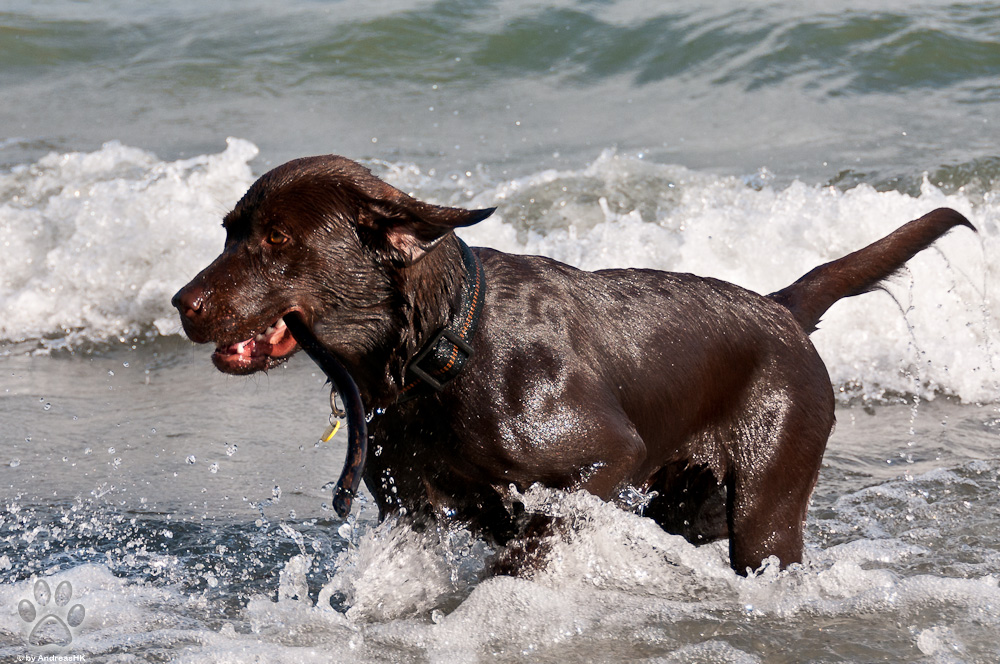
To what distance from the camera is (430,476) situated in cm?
322

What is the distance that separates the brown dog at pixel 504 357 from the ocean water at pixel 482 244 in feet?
0.64

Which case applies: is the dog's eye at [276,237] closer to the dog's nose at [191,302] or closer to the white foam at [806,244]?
the dog's nose at [191,302]

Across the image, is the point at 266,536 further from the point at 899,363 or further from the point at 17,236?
the point at 17,236

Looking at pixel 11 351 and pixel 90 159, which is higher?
pixel 90 159

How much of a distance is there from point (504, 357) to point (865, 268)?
1505 mm

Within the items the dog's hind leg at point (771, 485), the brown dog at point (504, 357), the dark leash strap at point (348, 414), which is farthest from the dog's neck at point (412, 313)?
the dog's hind leg at point (771, 485)

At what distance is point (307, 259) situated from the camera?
3025mm

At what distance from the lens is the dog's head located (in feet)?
9.76

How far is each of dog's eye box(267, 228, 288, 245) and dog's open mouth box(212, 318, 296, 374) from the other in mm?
216

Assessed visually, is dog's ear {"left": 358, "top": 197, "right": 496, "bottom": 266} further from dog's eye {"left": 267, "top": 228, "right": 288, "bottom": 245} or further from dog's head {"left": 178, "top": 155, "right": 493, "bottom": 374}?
dog's eye {"left": 267, "top": 228, "right": 288, "bottom": 245}

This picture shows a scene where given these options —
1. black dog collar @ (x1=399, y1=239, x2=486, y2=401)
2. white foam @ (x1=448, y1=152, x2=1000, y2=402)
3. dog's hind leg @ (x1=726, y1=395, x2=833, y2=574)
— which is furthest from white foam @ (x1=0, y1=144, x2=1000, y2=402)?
black dog collar @ (x1=399, y1=239, x2=486, y2=401)

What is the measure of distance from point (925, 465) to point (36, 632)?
3.75 metres

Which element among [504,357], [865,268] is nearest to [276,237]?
[504,357]

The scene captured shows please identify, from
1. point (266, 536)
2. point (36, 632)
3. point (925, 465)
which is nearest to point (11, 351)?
point (266, 536)
